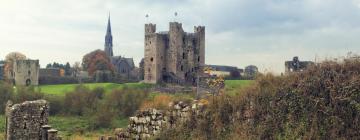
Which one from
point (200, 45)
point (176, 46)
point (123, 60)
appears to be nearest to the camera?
point (176, 46)

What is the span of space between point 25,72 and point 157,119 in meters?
75.5

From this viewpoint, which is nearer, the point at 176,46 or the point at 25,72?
the point at 176,46

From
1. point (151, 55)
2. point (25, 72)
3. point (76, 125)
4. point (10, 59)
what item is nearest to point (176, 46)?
point (151, 55)

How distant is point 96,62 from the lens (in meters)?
107

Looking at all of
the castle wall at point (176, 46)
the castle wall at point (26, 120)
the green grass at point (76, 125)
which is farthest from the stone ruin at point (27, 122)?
the castle wall at point (176, 46)

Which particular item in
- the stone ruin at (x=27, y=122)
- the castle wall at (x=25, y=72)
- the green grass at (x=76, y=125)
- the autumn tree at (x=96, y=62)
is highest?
the autumn tree at (x=96, y=62)

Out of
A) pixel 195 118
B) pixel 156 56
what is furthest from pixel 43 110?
pixel 156 56

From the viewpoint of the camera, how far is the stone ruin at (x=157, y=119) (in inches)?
563

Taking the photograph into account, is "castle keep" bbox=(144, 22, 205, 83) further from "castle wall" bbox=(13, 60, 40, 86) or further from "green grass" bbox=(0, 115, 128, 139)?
"green grass" bbox=(0, 115, 128, 139)

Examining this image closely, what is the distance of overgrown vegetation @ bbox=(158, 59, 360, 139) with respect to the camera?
1140 cm

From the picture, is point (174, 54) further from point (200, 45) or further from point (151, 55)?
point (200, 45)

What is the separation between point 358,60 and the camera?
39.9 ft

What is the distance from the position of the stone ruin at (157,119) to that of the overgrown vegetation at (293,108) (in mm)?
455

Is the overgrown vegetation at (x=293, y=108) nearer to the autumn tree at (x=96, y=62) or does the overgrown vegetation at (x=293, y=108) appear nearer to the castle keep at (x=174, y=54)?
the castle keep at (x=174, y=54)
